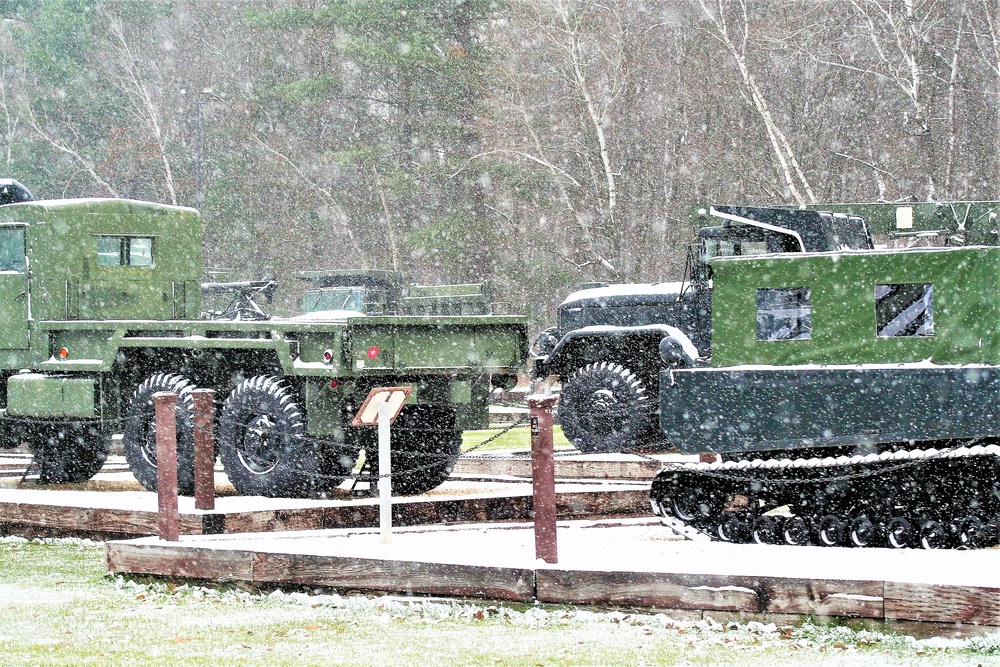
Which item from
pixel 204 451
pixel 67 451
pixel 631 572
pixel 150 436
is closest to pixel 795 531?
pixel 631 572

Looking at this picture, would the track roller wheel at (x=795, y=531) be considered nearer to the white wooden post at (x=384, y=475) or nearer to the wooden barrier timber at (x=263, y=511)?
the wooden barrier timber at (x=263, y=511)

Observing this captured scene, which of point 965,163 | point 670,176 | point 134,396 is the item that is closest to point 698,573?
point 134,396

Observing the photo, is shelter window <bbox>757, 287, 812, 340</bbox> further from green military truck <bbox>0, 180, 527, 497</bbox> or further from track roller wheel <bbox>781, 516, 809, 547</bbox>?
green military truck <bbox>0, 180, 527, 497</bbox>

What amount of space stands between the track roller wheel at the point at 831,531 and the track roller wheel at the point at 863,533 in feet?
0.20

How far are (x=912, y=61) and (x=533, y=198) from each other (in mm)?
13215

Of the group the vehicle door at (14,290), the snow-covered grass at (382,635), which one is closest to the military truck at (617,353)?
the vehicle door at (14,290)

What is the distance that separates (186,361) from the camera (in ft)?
49.8

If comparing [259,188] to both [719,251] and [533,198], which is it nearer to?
[533,198]

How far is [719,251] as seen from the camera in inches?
629

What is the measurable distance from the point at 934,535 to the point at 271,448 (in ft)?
19.2

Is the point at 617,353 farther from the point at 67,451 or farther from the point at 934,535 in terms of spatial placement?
the point at 934,535

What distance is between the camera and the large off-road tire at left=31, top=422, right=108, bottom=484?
1631cm

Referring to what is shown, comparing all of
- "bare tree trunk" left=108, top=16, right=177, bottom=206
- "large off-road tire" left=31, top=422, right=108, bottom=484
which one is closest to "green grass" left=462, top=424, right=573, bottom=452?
"large off-road tire" left=31, top=422, right=108, bottom=484

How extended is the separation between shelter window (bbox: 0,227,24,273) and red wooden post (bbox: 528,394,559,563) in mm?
8205
